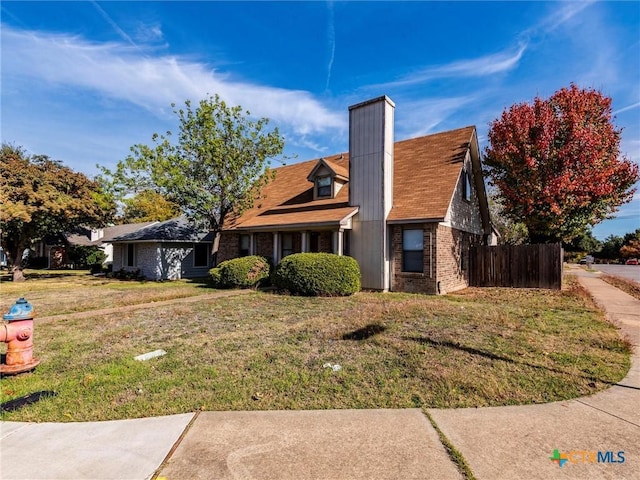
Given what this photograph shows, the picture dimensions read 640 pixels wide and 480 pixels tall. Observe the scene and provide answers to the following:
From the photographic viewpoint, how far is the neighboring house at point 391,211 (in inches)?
534

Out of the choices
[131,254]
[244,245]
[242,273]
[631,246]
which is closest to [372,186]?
[242,273]

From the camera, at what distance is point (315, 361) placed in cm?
536

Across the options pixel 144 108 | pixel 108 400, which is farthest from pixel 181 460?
pixel 144 108

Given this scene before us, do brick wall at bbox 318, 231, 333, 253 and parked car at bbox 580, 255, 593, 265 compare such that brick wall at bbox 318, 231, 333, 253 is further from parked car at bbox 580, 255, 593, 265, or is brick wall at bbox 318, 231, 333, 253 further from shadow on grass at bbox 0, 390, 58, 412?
parked car at bbox 580, 255, 593, 265

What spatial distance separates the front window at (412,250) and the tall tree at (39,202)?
56.3 ft

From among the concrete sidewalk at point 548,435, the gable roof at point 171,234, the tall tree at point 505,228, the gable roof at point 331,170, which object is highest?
the gable roof at point 331,170

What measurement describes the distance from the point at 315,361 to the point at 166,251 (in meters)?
18.3

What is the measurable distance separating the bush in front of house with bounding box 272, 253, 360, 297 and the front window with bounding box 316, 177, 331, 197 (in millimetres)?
4472

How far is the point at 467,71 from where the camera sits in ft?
43.4

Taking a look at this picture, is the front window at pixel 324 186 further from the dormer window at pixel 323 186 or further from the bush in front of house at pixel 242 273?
the bush in front of house at pixel 242 273

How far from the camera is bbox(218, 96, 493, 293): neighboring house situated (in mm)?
13570

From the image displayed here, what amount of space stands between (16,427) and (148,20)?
36.0 ft

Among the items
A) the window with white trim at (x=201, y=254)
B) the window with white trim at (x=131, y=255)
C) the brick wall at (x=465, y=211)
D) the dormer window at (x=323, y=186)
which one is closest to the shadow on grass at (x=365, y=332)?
the brick wall at (x=465, y=211)

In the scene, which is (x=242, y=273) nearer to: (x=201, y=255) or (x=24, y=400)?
(x=201, y=255)
